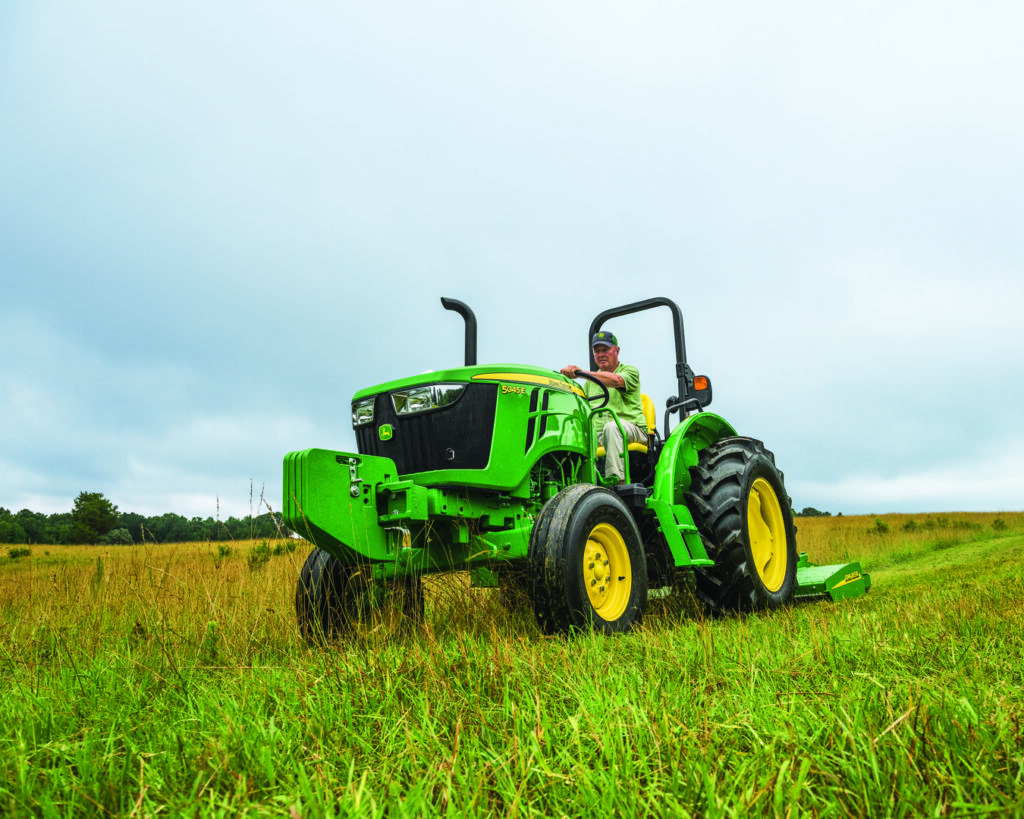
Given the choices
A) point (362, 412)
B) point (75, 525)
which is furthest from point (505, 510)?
point (75, 525)

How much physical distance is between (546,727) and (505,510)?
2.41m

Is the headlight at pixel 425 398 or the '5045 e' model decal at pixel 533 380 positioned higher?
the '5045 e' model decal at pixel 533 380

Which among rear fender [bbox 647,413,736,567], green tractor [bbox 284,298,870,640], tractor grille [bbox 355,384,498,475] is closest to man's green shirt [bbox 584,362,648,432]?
green tractor [bbox 284,298,870,640]

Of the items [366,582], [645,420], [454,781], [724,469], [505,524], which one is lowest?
[454,781]

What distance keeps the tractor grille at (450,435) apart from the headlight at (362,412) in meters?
0.23

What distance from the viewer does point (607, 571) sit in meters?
4.23

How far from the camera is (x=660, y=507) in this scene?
4.83 m

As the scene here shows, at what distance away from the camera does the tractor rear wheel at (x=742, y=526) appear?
5012 mm

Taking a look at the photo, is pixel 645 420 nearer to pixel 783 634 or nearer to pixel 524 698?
pixel 783 634

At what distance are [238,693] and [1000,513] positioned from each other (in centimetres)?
2119

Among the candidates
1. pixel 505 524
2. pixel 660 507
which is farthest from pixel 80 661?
pixel 660 507

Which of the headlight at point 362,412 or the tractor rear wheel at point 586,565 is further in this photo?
the headlight at point 362,412

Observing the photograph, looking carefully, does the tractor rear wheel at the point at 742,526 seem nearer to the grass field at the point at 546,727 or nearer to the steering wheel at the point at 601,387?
the steering wheel at the point at 601,387

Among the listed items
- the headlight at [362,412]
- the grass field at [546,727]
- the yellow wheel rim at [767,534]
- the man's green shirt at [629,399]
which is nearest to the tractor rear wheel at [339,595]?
the grass field at [546,727]
